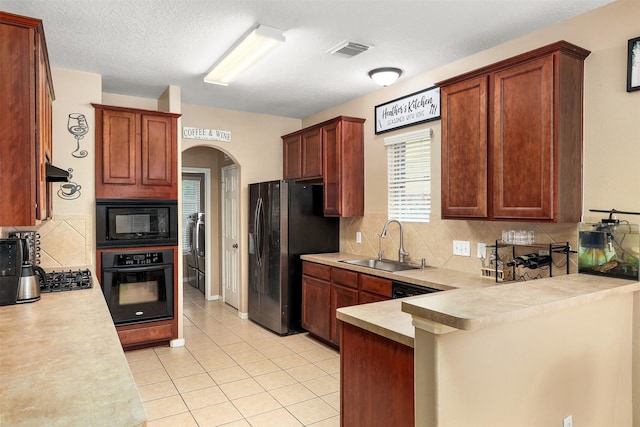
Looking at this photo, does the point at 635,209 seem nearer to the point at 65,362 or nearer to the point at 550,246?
the point at 550,246

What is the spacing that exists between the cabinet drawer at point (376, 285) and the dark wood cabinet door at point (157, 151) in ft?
7.32

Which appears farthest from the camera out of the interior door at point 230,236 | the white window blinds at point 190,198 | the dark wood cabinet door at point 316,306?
the white window blinds at point 190,198

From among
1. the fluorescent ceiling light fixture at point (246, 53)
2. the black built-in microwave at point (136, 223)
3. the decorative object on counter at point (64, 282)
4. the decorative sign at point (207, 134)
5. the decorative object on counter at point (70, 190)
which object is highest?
the fluorescent ceiling light fixture at point (246, 53)

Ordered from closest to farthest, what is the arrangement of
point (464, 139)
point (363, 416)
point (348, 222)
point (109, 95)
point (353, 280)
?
1. point (363, 416)
2. point (464, 139)
3. point (353, 280)
4. point (109, 95)
5. point (348, 222)

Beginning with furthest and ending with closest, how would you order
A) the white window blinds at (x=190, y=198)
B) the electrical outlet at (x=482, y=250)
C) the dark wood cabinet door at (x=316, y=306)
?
1. the white window blinds at (x=190, y=198)
2. the dark wood cabinet door at (x=316, y=306)
3. the electrical outlet at (x=482, y=250)

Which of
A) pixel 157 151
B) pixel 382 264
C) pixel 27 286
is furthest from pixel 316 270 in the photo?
pixel 27 286

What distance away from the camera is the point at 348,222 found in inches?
192

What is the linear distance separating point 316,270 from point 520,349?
289 cm

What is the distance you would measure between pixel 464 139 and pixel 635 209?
1.14 m

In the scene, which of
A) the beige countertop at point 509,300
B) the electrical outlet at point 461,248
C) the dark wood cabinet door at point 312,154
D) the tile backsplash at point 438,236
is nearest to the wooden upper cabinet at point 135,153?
the dark wood cabinet door at point 312,154

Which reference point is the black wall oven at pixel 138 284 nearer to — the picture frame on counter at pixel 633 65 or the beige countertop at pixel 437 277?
the beige countertop at pixel 437 277

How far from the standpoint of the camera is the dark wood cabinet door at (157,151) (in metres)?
4.06

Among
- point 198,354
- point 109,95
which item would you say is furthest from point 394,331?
point 109,95

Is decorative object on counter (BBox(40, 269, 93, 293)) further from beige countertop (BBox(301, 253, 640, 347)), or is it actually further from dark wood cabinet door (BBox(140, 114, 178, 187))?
beige countertop (BBox(301, 253, 640, 347))
